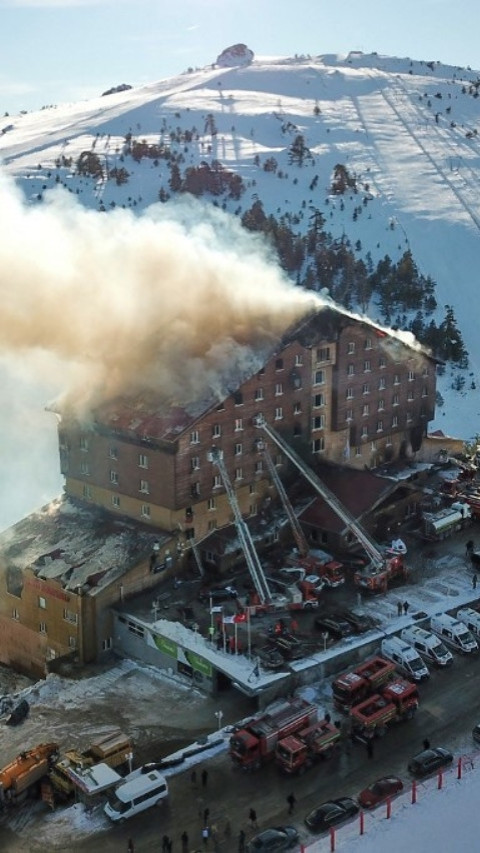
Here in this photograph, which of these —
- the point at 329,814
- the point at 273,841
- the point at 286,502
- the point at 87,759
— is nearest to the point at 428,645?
the point at 329,814

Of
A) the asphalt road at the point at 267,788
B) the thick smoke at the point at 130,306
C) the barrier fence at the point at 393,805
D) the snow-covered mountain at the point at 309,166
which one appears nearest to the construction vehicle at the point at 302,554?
the thick smoke at the point at 130,306

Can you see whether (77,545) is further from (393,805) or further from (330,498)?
(393,805)

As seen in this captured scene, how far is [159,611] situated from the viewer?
135 feet

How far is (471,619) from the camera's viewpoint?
133 ft

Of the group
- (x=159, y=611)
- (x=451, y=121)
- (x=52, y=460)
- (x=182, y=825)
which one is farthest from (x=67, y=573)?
(x=451, y=121)

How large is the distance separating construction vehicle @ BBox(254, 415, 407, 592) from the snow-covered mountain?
35533 millimetres

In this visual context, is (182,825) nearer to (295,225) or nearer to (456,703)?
(456,703)

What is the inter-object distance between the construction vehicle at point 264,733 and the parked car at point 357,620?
6.75 m

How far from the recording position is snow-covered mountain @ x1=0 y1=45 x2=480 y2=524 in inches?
4631

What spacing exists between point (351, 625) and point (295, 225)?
86.9m

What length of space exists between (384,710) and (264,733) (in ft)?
14.4

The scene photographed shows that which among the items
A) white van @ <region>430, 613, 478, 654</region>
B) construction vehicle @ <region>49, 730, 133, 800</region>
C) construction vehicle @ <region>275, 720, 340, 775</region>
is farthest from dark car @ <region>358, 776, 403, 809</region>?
white van @ <region>430, 613, 478, 654</region>

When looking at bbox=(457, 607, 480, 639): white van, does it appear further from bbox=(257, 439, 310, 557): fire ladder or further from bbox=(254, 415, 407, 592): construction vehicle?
bbox=(257, 439, 310, 557): fire ladder

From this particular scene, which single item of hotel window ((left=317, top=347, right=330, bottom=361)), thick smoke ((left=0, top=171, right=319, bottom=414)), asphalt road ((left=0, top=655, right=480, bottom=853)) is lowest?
asphalt road ((left=0, top=655, right=480, bottom=853))
